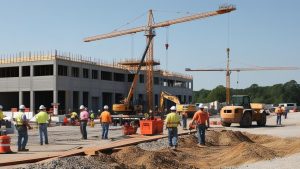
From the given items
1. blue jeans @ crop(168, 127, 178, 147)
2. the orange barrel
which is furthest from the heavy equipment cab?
the orange barrel

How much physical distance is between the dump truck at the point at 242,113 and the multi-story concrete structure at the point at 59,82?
72.3 feet

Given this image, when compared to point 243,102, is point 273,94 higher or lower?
higher

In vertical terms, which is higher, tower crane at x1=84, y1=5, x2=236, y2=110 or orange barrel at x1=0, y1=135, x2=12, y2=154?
tower crane at x1=84, y1=5, x2=236, y2=110

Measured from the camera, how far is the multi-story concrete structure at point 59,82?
62.2 metres

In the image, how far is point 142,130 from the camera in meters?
25.2

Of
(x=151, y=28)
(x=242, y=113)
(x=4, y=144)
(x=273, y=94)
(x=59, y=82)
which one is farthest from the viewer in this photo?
(x=273, y=94)

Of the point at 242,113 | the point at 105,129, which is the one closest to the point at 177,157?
the point at 105,129

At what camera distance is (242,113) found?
3503 centimetres

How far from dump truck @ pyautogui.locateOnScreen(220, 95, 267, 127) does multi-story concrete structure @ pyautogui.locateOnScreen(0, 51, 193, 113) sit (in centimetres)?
2205

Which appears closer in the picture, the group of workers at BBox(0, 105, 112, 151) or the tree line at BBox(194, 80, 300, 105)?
the group of workers at BBox(0, 105, 112, 151)

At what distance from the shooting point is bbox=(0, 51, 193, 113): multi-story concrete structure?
204 feet

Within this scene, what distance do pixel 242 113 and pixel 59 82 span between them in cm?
3312

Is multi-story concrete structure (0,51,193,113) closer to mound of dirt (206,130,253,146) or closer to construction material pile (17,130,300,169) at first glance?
mound of dirt (206,130,253,146)

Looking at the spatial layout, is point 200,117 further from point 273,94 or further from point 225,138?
point 273,94
